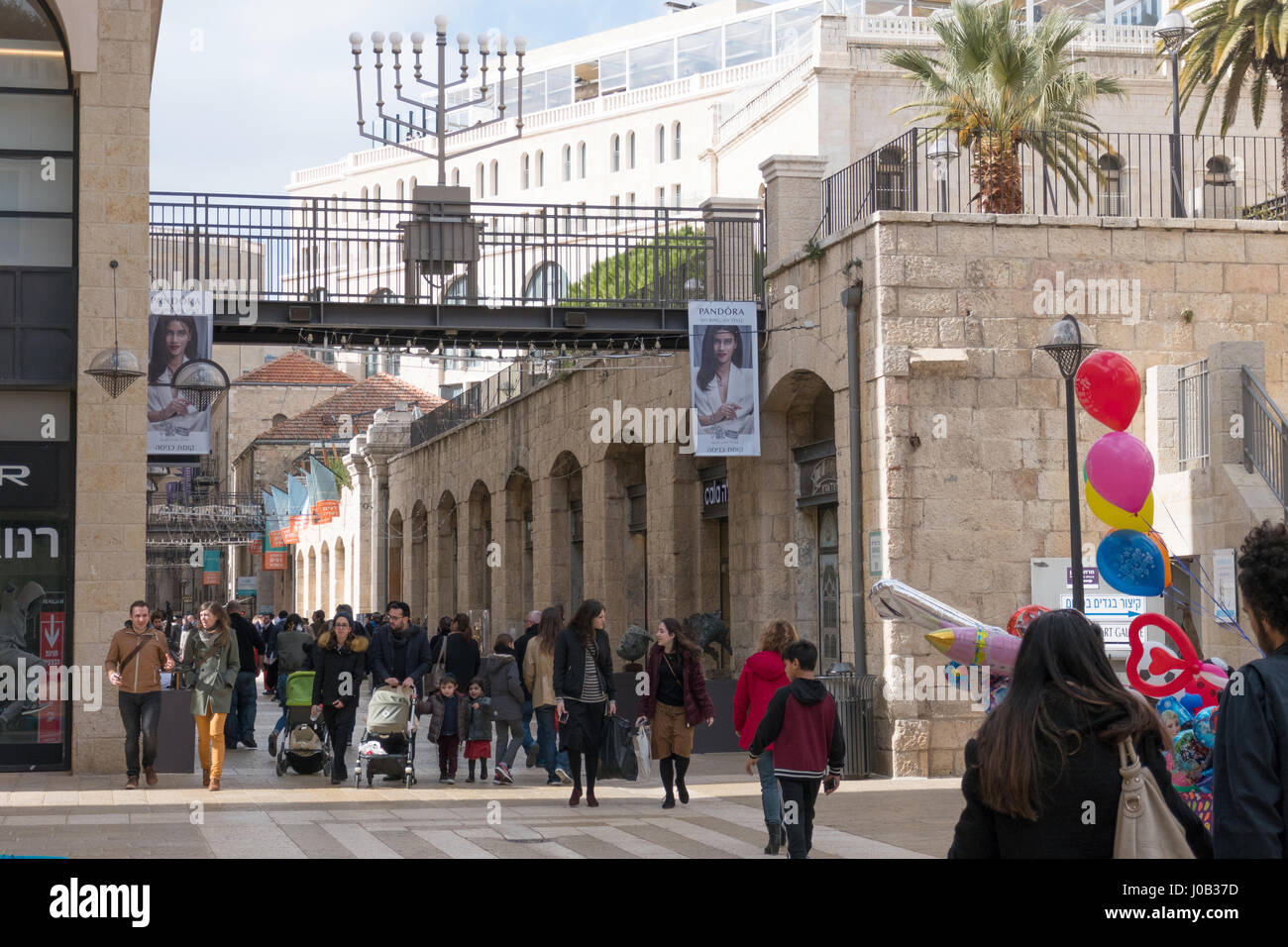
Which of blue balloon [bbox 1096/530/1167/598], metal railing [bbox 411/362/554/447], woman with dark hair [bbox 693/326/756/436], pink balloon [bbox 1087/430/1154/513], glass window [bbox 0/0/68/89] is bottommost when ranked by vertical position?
Answer: blue balloon [bbox 1096/530/1167/598]

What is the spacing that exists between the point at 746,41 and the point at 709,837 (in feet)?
265

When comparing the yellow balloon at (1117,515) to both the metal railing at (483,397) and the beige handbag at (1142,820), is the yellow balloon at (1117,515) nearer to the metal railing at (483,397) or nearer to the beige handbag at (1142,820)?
the beige handbag at (1142,820)

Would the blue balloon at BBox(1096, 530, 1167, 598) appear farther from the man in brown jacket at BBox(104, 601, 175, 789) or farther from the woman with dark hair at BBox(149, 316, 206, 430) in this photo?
the woman with dark hair at BBox(149, 316, 206, 430)

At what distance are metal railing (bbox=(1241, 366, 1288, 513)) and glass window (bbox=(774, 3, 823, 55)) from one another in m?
72.8

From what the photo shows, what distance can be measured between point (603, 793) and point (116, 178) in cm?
829

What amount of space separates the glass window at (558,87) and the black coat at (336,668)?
87.4 m

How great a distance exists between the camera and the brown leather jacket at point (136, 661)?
50.0 ft

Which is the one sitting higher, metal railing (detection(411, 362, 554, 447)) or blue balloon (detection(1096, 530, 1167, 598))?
metal railing (detection(411, 362, 554, 447))

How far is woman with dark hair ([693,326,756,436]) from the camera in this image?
2105 cm

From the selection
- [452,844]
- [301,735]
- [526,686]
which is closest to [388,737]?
[301,735]

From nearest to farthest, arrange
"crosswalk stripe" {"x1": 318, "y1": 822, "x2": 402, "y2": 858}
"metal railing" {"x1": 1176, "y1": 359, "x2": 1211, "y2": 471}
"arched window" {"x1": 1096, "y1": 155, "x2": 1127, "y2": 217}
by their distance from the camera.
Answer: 1. "crosswalk stripe" {"x1": 318, "y1": 822, "x2": 402, "y2": 858}
2. "metal railing" {"x1": 1176, "y1": 359, "x2": 1211, "y2": 471}
3. "arched window" {"x1": 1096, "y1": 155, "x2": 1127, "y2": 217}

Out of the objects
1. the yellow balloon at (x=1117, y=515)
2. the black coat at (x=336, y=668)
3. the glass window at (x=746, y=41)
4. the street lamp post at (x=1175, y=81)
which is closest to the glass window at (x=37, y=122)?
the black coat at (x=336, y=668)

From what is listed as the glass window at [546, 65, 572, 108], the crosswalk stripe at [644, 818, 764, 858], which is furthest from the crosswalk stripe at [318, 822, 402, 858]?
the glass window at [546, 65, 572, 108]
